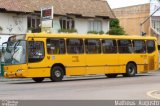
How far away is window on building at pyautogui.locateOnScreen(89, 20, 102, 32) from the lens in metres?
51.1

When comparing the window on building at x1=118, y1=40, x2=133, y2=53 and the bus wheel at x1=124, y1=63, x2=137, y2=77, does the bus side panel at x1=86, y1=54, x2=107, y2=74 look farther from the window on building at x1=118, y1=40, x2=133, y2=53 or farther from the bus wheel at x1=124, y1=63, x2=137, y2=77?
the bus wheel at x1=124, y1=63, x2=137, y2=77

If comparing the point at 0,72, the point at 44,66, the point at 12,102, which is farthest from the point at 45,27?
the point at 12,102

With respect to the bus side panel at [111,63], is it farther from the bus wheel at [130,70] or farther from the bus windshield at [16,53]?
the bus windshield at [16,53]

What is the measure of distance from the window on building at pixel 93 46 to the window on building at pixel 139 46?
3.42 meters

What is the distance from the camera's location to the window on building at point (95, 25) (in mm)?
51131

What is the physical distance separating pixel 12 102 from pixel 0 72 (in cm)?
2465

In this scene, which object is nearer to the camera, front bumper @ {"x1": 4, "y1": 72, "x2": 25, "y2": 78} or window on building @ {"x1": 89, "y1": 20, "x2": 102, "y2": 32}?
front bumper @ {"x1": 4, "y1": 72, "x2": 25, "y2": 78}

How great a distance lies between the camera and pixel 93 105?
14836 millimetres

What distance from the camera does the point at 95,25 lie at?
51.7 meters

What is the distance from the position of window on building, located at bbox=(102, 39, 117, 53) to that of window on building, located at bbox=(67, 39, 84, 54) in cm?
196

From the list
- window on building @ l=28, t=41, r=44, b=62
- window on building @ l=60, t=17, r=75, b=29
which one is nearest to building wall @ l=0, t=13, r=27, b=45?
window on building @ l=60, t=17, r=75, b=29

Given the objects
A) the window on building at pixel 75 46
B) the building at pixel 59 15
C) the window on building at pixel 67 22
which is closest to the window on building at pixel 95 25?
the building at pixel 59 15

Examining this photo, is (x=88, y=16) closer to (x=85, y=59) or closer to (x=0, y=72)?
(x=0, y=72)

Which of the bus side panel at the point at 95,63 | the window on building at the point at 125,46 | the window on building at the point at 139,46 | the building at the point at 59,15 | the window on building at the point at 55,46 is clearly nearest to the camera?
the window on building at the point at 55,46
